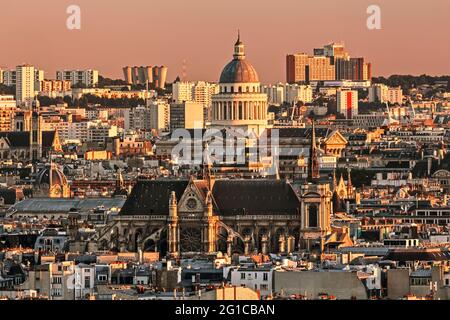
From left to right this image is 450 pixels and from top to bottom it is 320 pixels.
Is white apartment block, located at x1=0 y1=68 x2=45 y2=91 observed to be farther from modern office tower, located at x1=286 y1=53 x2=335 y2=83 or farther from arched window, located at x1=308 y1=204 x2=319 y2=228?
arched window, located at x1=308 y1=204 x2=319 y2=228

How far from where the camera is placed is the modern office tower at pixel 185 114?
451 ft

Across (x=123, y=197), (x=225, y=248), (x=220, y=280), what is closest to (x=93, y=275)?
(x=220, y=280)

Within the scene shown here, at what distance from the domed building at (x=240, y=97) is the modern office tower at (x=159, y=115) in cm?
4158

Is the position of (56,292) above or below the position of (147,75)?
below

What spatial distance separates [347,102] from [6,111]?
28.3m

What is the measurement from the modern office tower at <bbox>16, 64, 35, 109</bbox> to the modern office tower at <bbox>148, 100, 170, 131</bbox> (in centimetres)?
1045

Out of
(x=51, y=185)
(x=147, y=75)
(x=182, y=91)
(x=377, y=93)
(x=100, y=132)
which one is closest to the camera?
(x=51, y=185)

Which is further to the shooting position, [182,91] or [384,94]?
[384,94]

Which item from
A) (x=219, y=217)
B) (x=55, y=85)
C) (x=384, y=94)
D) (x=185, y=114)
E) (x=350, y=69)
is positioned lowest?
(x=219, y=217)

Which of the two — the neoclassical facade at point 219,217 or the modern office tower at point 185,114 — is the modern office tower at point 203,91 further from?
the neoclassical facade at point 219,217

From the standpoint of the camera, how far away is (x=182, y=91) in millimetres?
166750

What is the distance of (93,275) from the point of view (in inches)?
1667

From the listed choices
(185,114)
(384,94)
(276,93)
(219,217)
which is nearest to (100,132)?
(185,114)

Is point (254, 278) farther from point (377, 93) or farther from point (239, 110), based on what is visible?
point (377, 93)
